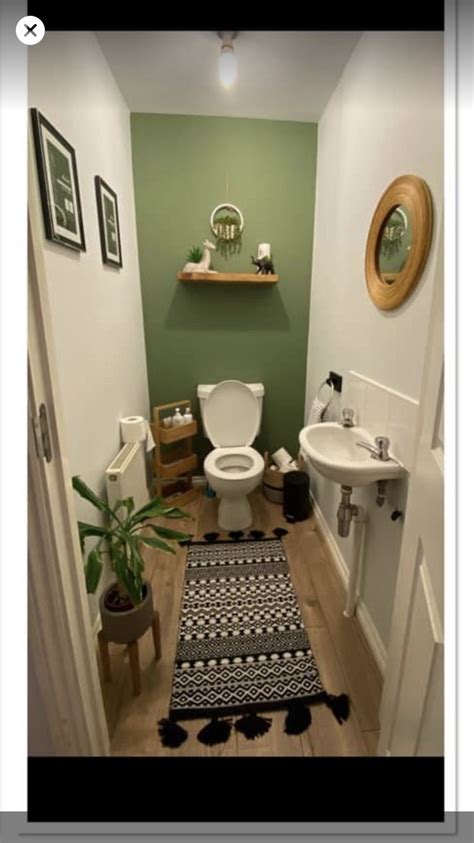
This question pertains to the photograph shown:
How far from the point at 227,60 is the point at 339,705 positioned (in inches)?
96.9

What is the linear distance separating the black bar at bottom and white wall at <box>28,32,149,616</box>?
603 mm

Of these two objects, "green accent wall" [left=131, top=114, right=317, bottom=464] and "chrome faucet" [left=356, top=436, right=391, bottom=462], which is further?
"green accent wall" [left=131, top=114, right=317, bottom=464]

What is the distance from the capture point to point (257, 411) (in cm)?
224

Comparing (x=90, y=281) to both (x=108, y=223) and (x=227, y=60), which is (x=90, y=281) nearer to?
(x=108, y=223)

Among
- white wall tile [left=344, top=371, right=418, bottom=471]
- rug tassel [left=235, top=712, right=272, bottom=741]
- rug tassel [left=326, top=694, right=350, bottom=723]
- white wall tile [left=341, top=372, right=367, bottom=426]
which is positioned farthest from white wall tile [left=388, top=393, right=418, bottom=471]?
rug tassel [left=235, top=712, right=272, bottom=741]

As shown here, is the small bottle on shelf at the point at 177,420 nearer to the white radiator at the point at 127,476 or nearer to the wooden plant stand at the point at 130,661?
the white radiator at the point at 127,476

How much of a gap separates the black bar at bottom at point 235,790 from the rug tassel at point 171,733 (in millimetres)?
126

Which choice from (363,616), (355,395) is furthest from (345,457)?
(363,616)

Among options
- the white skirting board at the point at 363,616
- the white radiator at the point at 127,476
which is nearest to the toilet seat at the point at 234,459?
→ the white radiator at the point at 127,476

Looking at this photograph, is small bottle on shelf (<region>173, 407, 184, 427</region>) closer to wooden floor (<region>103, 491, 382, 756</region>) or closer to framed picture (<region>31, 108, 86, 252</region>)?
wooden floor (<region>103, 491, 382, 756</region>)

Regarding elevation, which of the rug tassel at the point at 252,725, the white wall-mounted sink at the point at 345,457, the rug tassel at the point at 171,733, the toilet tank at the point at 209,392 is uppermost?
the toilet tank at the point at 209,392

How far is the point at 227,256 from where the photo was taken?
2.15 meters

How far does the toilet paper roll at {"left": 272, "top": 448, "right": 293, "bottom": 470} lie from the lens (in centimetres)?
233

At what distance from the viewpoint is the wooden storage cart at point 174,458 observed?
2129mm
